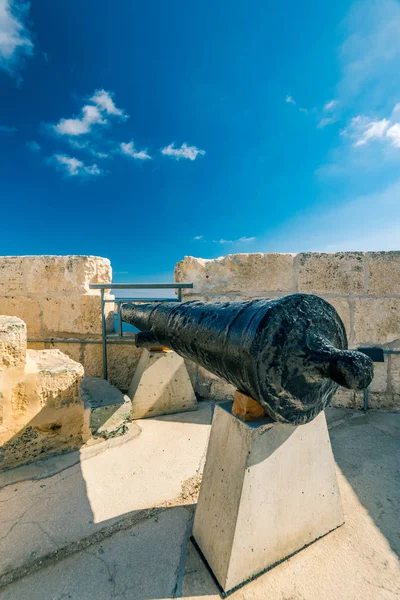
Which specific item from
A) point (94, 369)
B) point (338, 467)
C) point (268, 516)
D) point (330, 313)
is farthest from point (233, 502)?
point (94, 369)

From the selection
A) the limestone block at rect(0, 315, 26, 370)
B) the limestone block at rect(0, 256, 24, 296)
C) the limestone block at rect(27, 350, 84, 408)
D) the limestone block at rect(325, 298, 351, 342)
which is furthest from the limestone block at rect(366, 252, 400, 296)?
the limestone block at rect(0, 256, 24, 296)

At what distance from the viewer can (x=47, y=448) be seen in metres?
2.12

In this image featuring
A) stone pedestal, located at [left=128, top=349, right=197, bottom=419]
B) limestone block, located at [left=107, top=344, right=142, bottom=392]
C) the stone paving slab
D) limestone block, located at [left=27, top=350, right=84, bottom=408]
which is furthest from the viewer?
limestone block, located at [left=107, top=344, right=142, bottom=392]

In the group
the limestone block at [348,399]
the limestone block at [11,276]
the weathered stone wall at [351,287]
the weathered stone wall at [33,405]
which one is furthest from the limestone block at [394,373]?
the limestone block at [11,276]

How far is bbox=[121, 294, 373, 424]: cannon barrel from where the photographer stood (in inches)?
32.2

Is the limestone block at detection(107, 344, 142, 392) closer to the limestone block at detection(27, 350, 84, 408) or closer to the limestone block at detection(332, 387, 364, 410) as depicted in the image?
the limestone block at detection(27, 350, 84, 408)

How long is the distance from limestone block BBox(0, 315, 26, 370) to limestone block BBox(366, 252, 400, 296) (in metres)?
3.12

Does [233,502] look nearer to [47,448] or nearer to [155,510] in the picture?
[155,510]

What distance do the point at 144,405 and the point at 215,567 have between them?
171 cm

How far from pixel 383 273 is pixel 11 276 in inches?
162

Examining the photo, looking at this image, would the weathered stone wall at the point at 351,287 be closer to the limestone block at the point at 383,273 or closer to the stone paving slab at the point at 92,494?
the limestone block at the point at 383,273

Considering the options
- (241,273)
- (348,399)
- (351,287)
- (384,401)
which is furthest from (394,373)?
(241,273)

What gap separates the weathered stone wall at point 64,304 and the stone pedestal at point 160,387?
1.92 ft

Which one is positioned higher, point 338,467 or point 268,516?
point 268,516
